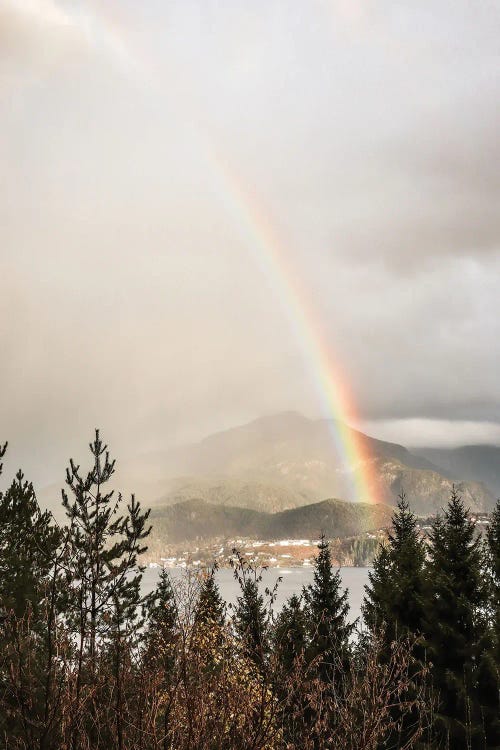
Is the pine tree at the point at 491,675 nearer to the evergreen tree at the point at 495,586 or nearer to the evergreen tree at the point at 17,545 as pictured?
the evergreen tree at the point at 495,586

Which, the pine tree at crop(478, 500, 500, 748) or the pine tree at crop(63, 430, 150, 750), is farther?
the pine tree at crop(478, 500, 500, 748)

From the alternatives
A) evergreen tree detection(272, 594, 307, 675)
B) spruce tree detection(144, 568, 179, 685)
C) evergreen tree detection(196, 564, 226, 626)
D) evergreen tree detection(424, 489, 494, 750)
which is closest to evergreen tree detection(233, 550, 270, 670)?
evergreen tree detection(272, 594, 307, 675)

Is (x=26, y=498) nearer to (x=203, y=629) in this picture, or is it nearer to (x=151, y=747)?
(x=203, y=629)

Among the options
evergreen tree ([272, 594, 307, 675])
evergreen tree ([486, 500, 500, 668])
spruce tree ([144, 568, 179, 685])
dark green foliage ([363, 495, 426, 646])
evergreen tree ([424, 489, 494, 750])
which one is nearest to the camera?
evergreen tree ([272, 594, 307, 675])

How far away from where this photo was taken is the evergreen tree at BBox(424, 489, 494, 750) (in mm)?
18078

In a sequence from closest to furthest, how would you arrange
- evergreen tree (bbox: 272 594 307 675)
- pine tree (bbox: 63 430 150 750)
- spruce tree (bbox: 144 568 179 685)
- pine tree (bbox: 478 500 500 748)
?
pine tree (bbox: 63 430 150 750) < evergreen tree (bbox: 272 594 307 675) < spruce tree (bbox: 144 568 179 685) < pine tree (bbox: 478 500 500 748)

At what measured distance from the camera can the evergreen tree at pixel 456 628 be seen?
59.3 ft

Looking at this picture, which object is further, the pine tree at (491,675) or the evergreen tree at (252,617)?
the pine tree at (491,675)

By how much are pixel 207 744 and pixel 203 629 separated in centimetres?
678

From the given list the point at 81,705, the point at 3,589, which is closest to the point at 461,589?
the point at 3,589

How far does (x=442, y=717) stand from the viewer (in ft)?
57.3

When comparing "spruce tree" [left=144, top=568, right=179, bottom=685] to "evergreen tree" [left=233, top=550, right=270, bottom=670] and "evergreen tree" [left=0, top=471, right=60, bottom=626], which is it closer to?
"evergreen tree" [left=233, top=550, right=270, bottom=670]

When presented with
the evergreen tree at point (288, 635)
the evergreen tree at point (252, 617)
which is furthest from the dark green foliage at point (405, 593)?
the evergreen tree at point (252, 617)

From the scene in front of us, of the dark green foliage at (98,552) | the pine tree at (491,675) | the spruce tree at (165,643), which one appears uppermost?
the dark green foliage at (98,552)
